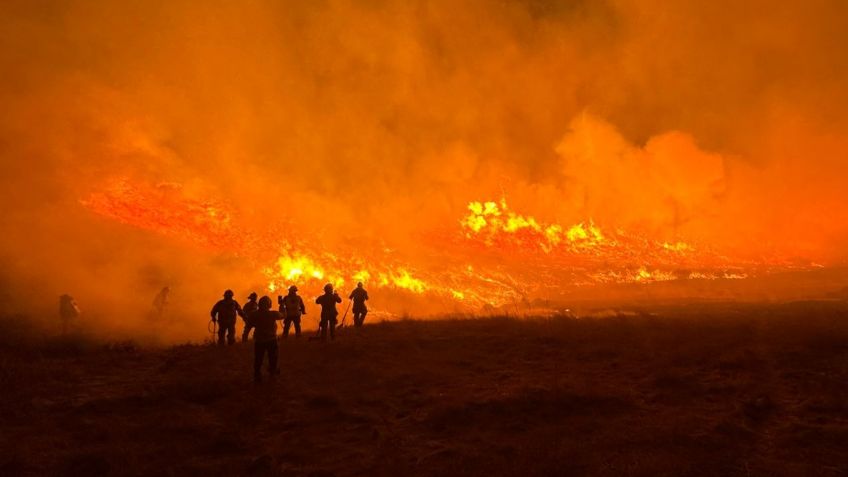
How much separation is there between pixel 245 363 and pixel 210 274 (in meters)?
34.9

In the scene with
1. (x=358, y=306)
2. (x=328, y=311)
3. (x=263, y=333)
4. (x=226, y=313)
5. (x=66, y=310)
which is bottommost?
(x=263, y=333)

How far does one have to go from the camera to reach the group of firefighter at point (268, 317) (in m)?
14.2

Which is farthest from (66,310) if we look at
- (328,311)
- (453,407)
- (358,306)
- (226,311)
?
(453,407)

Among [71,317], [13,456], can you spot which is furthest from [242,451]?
[71,317]

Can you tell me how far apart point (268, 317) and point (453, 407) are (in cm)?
565

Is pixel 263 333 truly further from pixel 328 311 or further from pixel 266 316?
pixel 328 311

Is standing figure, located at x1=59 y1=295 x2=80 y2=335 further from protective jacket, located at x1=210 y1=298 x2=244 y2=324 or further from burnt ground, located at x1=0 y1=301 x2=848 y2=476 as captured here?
protective jacket, located at x1=210 y1=298 x2=244 y2=324

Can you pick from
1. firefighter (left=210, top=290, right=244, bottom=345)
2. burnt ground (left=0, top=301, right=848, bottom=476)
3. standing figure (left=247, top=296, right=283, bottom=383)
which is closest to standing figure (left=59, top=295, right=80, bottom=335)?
burnt ground (left=0, top=301, right=848, bottom=476)

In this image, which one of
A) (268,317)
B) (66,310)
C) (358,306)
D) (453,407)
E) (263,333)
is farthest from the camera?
(66,310)

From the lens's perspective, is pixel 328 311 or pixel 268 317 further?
pixel 328 311

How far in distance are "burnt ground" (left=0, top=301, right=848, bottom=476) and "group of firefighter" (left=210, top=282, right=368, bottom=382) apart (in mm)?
770

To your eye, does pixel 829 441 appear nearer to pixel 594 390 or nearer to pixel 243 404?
pixel 594 390

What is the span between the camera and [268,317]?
1427 centimetres

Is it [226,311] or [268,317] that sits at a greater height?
[226,311]
